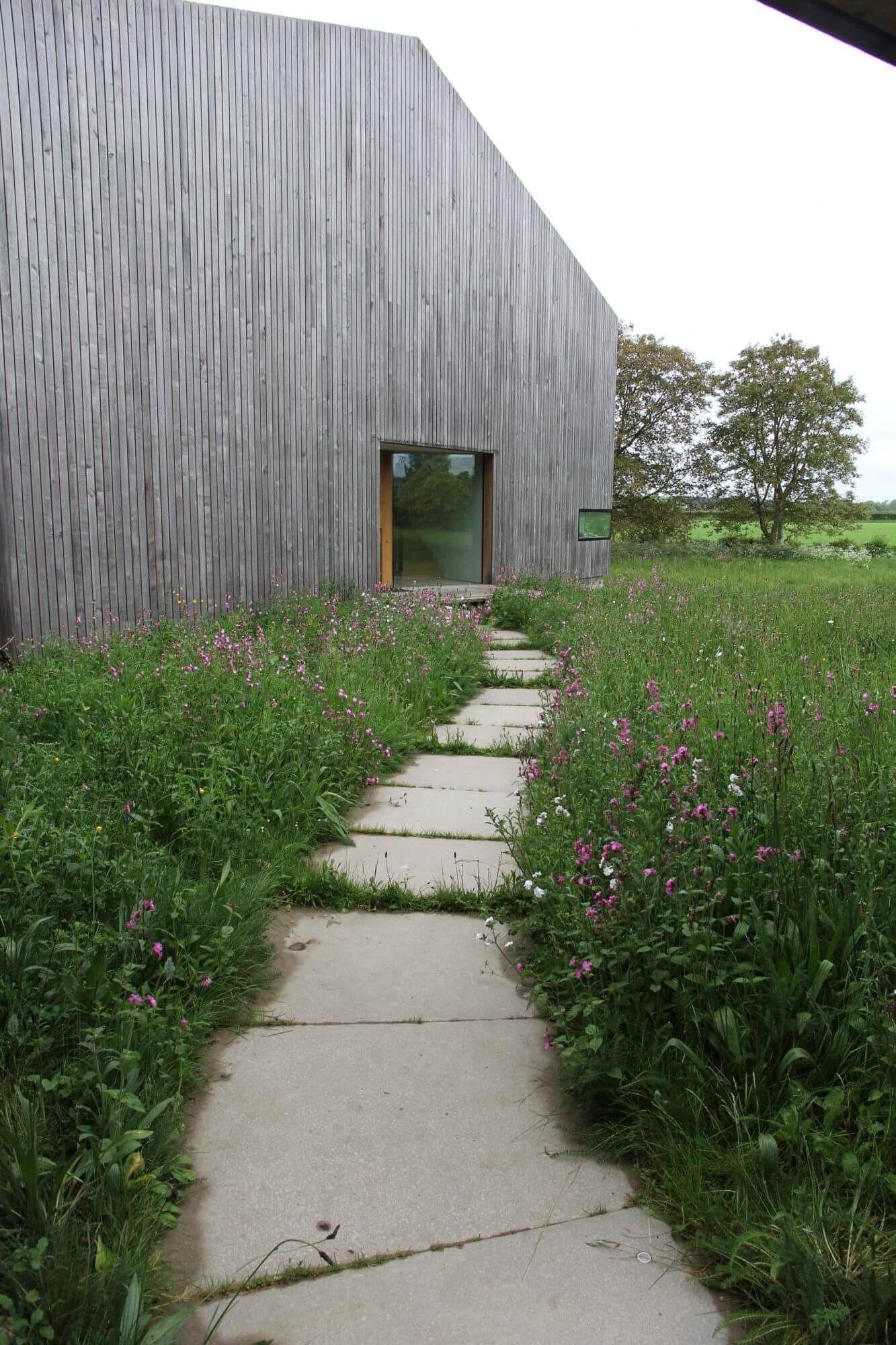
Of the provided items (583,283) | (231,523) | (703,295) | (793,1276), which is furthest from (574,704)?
(703,295)

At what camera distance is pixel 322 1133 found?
6.39ft

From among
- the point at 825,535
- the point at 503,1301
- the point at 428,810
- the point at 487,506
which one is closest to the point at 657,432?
the point at 825,535

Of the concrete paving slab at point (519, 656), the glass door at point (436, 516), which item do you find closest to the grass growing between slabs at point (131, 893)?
the concrete paving slab at point (519, 656)

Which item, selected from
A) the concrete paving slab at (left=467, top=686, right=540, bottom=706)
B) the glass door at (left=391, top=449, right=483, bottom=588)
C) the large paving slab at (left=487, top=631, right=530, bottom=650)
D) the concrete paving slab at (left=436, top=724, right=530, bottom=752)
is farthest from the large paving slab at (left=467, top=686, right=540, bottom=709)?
the glass door at (left=391, top=449, right=483, bottom=588)

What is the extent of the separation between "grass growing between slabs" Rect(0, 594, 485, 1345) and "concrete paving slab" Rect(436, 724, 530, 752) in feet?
0.52

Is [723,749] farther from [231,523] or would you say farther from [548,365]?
[548,365]

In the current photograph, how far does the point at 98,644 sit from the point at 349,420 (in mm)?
4484

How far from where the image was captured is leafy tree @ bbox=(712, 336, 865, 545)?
80.3 feet

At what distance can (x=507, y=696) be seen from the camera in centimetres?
638

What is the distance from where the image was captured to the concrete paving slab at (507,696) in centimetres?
616

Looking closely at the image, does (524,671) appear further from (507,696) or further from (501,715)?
(501,715)

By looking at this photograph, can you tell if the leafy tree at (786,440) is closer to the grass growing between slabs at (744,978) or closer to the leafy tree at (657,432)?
the leafy tree at (657,432)

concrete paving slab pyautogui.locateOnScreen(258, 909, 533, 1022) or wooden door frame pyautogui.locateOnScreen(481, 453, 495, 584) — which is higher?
wooden door frame pyautogui.locateOnScreen(481, 453, 495, 584)

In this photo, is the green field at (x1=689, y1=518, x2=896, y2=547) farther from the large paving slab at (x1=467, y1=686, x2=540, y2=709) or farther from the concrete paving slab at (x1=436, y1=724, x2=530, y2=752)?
the concrete paving slab at (x1=436, y1=724, x2=530, y2=752)
